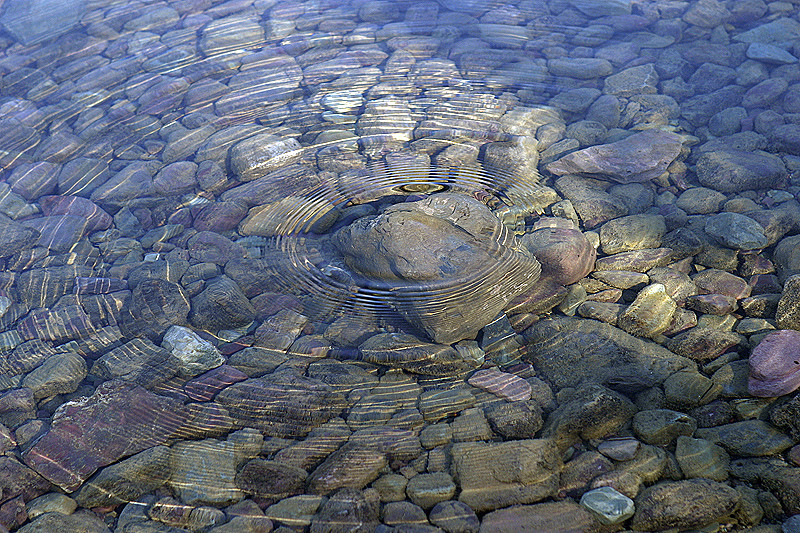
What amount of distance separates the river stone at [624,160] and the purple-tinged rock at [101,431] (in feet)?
9.10

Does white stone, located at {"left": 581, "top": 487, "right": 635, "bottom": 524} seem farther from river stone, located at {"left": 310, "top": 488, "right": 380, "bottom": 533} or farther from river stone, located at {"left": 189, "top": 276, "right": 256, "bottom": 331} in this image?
river stone, located at {"left": 189, "top": 276, "right": 256, "bottom": 331}

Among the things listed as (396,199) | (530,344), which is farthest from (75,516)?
(396,199)

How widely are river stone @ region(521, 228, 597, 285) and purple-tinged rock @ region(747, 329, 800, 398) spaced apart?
2.94 ft

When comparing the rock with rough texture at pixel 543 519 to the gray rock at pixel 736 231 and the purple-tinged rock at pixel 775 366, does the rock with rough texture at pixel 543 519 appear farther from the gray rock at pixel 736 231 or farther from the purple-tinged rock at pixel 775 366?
the gray rock at pixel 736 231

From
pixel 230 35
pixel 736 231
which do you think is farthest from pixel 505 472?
pixel 230 35

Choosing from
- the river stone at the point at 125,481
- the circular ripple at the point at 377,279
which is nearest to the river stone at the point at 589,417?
the circular ripple at the point at 377,279

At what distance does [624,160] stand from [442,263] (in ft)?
5.14

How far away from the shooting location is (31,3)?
6133 mm

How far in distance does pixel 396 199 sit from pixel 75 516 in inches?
92.1

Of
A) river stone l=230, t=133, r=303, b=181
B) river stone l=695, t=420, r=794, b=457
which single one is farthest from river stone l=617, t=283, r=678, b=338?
river stone l=230, t=133, r=303, b=181

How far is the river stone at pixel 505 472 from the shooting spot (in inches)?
77.2

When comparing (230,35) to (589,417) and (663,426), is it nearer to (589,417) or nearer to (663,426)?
(589,417)

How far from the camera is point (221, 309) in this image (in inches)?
110

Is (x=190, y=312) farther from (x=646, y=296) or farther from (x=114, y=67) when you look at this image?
(x=114, y=67)
